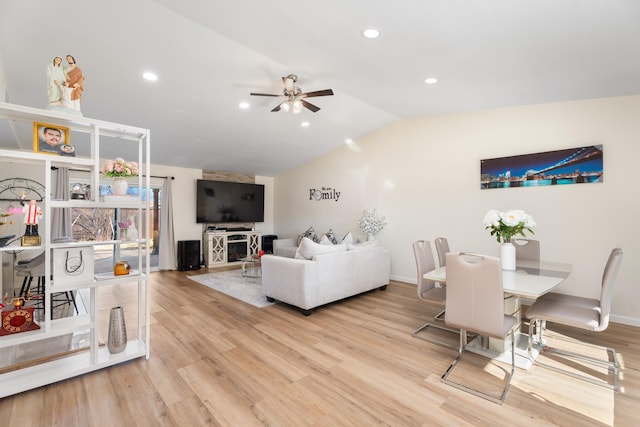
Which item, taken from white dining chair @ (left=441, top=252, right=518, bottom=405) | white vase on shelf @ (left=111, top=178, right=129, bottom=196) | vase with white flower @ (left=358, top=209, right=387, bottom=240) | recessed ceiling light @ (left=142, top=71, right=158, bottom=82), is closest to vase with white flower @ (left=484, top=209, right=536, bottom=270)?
white dining chair @ (left=441, top=252, right=518, bottom=405)

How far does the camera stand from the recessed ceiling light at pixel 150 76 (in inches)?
138

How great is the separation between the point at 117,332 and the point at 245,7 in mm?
2938

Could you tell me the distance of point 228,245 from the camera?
7.36 metres

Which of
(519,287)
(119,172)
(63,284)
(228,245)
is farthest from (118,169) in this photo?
(228,245)

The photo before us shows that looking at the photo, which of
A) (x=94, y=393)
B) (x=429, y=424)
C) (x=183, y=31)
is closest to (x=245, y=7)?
(x=183, y=31)

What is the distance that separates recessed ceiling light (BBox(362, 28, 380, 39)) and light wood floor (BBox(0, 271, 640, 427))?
282 centimetres

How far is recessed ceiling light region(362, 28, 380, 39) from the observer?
8.21 ft

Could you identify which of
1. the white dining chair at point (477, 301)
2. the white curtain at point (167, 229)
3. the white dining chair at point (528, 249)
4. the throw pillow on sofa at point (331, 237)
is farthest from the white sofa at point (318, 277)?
the white curtain at point (167, 229)

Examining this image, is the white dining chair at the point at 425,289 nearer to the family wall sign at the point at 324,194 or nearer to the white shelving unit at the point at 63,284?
the white shelving unit at the point at 63,284

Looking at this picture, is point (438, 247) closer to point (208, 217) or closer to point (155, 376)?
point (155, 376)

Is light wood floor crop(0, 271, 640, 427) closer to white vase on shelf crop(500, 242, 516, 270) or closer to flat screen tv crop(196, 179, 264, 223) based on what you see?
white vase on shelf crop(500, 242, 516, 270)

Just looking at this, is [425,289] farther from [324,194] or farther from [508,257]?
[324,194]

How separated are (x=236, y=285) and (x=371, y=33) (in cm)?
427

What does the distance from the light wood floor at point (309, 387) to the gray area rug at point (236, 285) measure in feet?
3.34
